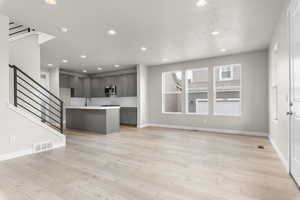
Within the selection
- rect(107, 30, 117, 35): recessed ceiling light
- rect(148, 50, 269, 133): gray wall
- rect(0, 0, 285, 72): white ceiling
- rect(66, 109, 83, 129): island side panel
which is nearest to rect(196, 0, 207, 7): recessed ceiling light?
rect(0, 0, 285, 72): white ceiling

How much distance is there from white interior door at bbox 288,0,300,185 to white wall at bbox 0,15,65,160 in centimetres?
453

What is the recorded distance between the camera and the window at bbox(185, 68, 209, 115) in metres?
6.01

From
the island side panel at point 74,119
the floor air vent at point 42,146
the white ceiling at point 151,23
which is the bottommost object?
the floor air vent at point 42,146

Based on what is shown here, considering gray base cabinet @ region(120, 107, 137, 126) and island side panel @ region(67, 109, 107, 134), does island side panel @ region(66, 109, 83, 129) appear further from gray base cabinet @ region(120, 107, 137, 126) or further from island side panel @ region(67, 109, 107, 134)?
gray base cabinet @ region(120, 107, 137, 126)

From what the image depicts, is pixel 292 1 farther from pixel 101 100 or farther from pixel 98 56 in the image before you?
pixel 101 100

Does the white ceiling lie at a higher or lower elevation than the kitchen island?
higher

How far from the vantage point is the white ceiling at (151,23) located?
254 cm

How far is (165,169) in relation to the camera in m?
2.51

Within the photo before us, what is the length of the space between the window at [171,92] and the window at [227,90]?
1.52m

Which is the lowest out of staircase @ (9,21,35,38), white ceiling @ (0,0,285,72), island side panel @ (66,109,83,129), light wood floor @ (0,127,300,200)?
light wood floor @ (0,127,300,200)

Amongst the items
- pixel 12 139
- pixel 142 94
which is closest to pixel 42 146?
pixel 12 139

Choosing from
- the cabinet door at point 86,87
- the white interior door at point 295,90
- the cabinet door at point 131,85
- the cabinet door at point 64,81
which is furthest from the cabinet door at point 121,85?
the white interior door at point 295,90

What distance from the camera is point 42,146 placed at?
135 inches

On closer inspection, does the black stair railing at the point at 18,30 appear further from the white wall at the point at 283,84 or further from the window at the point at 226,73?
the window at the point at 226,73
